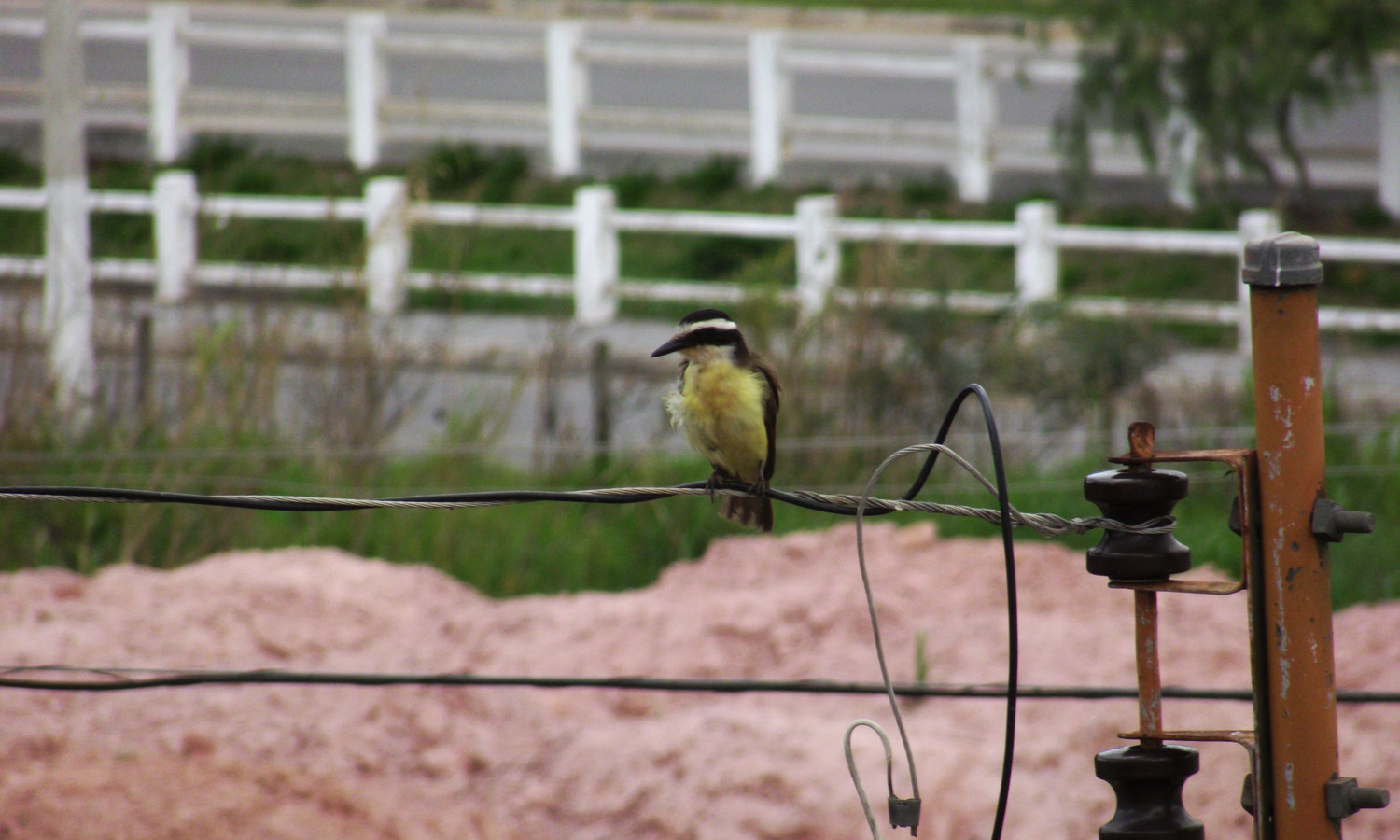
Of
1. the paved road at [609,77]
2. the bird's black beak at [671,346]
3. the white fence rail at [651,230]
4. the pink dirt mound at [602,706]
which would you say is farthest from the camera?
the paved road at [609,77]

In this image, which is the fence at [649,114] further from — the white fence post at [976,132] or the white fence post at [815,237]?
the white fence post at [815,237]

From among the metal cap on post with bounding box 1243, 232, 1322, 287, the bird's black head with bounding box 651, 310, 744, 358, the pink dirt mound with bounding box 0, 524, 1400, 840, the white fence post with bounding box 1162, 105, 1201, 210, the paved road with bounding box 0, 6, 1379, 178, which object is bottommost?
the pink dirt mound with bounding box 0, 524, 1400, 840

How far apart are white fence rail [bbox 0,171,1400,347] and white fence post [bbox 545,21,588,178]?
2537 mm

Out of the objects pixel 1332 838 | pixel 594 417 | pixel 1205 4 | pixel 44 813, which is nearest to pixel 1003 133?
pixel 1205 4

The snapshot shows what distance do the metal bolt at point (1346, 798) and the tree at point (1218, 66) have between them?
9.62 meters

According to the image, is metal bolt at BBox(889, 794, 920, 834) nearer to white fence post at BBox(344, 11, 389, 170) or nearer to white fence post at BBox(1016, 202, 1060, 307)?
white fence post at BBox(1016, 202, 1060, 307)

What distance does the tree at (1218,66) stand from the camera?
36.4 feet

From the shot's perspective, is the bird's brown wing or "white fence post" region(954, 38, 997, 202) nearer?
the bird's brown wing

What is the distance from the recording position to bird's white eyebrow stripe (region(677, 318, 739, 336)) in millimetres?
4039

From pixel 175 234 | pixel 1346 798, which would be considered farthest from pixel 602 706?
pixel 175 234

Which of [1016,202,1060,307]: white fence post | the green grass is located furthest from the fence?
the green grass

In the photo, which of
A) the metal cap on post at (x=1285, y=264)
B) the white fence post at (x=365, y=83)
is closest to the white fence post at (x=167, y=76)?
the white fence post at (x=365, y=83)

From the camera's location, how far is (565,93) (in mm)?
15188

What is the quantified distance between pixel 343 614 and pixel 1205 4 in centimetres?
798
